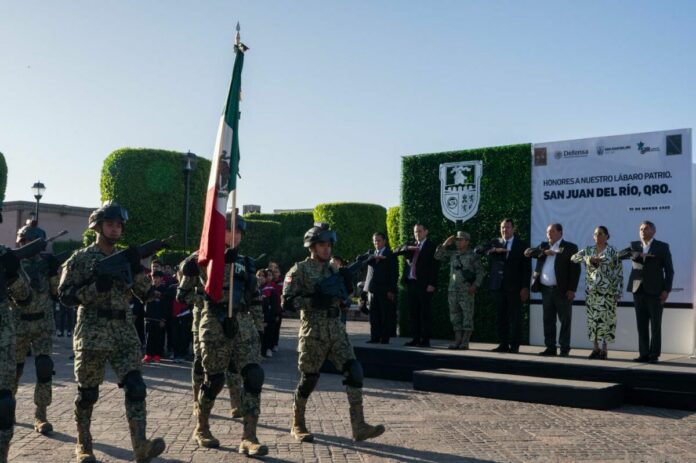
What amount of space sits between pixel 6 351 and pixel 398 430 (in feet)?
13.7

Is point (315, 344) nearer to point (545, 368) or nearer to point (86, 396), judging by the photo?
point (86, 396)

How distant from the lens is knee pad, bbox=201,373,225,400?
278 inches

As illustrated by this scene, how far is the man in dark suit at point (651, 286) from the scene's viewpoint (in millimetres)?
10609

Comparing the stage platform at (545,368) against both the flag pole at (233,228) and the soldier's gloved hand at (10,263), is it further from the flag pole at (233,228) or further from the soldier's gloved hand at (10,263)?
the soldier's gloved hand at (10,263)

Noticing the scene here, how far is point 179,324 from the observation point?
14.8m

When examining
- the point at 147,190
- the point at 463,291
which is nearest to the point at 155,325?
the point at 463,291

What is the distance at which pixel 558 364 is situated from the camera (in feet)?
34.1

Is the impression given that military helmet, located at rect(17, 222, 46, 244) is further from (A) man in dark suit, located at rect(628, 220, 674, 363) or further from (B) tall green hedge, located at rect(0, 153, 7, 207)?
(B) tall green hedge, located at rect(0, 153, 7, 207)

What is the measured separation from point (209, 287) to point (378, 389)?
4.98m

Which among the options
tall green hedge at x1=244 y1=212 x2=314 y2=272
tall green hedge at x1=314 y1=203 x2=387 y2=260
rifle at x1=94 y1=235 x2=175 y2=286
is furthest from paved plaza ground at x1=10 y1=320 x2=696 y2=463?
tall green hedge at x1=244 y1=212 x2=314 y2=272

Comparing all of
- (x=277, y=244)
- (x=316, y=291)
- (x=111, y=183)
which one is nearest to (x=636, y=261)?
(x=316, y=291)

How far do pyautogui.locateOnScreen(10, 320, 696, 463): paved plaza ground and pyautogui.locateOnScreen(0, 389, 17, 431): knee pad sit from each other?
3.23 ft

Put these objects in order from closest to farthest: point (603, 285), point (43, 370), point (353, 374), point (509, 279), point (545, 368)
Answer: point (353, 374) → point (43, 370) → point (545, 368) → point (603, 285) → point (509, 279)

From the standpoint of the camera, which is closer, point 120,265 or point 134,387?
point 134,387
